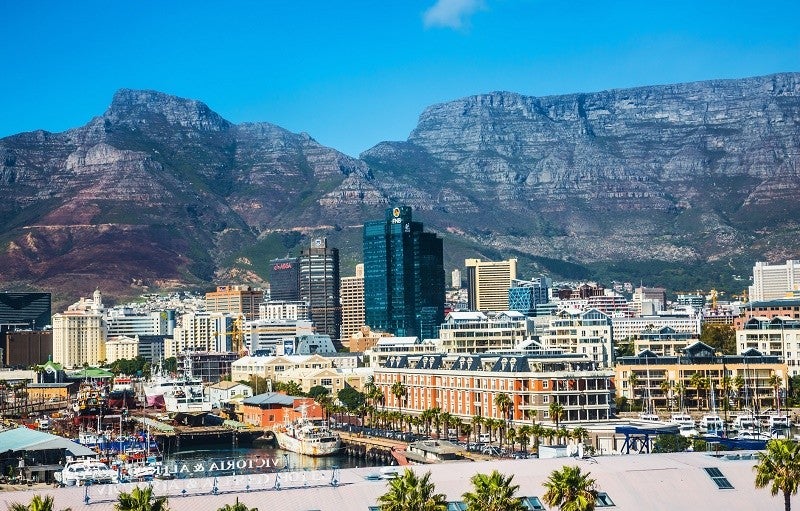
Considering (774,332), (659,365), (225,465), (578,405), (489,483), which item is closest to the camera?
(489,483)

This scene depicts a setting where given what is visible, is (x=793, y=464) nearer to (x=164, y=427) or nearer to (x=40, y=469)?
(x=40, y=469)

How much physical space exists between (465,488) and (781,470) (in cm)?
1375

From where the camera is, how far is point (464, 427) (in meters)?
138

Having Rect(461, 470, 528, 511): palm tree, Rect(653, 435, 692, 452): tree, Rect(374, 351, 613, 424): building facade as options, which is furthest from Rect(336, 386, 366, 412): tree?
Rect(461, 470, 528, 511): palm tree

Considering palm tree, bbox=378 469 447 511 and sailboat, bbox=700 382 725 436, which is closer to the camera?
palm tree, bbox=378 469 447 511

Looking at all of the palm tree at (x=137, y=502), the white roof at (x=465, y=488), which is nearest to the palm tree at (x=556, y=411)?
the white roof at (x=465, y=488)

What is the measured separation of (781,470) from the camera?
5994 cm

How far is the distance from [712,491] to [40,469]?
2066 inches

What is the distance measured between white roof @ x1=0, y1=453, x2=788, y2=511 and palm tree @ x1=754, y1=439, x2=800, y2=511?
16.2 feet

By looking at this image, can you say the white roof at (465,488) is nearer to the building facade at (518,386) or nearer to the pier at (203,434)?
the building facade at (518,386)

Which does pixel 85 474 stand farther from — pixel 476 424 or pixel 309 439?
pixel 476 424

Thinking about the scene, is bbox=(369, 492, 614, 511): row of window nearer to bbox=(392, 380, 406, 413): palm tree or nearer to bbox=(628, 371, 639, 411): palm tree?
bbox=(392, 380, 406, 413): palm tree

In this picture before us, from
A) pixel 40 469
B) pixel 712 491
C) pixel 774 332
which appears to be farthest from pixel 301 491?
pixel 774 332

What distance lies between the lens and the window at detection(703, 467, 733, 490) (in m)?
66.4
